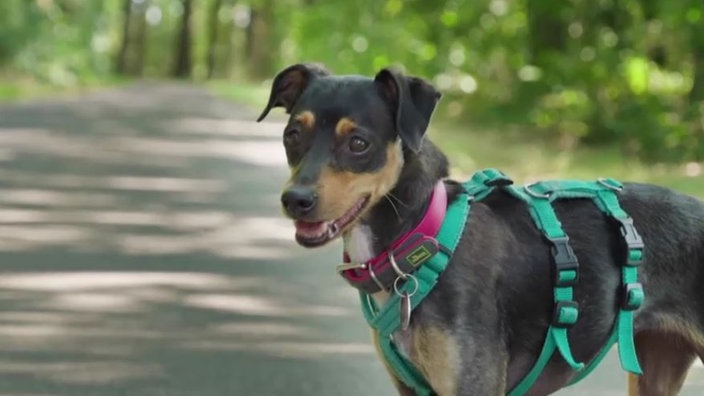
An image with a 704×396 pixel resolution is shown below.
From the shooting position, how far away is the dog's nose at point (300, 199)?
13.4ft

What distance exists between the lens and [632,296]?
4406mm

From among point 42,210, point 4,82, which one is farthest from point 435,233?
point 4,82

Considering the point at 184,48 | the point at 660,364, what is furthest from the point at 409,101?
the point at 184,48

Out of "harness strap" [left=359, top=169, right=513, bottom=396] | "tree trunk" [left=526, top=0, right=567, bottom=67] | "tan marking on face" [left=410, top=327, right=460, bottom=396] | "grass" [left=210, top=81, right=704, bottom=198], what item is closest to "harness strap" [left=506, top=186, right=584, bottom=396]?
"harness strap" [left=359, top=169, right=513, bottom=396]

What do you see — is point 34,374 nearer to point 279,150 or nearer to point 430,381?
point 430,381

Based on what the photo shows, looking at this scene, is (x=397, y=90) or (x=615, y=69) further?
(x=615, y=69)

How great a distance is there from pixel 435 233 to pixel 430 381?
512 millimetres

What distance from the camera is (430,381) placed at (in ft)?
13.8

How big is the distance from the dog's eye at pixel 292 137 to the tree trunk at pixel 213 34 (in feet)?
230

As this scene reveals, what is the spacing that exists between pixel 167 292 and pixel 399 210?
179 inches

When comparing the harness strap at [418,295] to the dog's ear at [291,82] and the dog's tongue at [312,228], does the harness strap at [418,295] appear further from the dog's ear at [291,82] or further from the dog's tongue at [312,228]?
→ the dog's ear at [291,82]

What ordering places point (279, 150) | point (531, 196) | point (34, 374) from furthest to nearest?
point (279, 150) → point (34, 374) → point (531, 196)

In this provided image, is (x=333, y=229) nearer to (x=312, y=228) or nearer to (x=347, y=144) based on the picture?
(x=312, y=228)

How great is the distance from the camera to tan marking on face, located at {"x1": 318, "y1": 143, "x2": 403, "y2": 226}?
4109 millimetres
